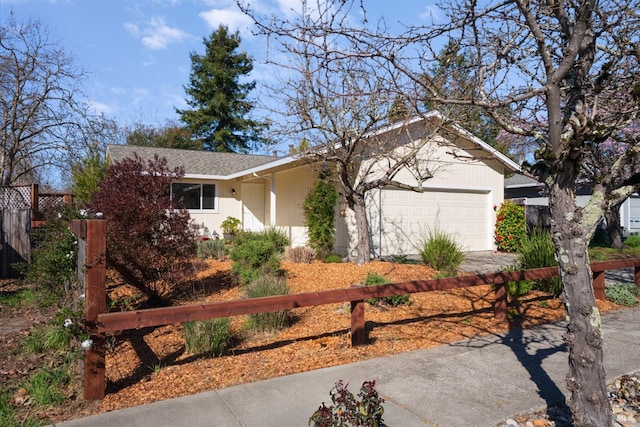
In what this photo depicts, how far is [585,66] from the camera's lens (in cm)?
328

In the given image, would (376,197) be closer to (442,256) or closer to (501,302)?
(442,256)

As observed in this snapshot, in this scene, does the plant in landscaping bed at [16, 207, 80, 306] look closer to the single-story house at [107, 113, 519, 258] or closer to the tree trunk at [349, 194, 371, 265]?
the single-story house at [107, 113, 519, 258]

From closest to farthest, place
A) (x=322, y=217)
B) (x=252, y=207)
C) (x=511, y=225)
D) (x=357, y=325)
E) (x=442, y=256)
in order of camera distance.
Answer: (x=357, y=325) < (x=442, y=256) < (x=322, y=217) < (x=511, y=225) < (x=252, y=207)

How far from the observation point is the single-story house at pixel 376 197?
12859mm

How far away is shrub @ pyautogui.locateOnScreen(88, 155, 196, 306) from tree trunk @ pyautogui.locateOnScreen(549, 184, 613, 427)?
531 cm

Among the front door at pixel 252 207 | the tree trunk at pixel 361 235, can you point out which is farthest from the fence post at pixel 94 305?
the front door at pixel 252 207

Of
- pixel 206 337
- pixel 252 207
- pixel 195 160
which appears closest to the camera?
pixel 206 337

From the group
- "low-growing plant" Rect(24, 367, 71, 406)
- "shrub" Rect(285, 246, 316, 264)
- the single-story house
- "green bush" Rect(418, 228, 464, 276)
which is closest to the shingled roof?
the single-story house

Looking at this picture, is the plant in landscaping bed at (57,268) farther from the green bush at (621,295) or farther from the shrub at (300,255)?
the green bush at (621,295)

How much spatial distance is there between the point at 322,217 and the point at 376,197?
6.23 feet

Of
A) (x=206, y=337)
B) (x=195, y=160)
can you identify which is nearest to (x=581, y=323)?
(x=206, y=337)

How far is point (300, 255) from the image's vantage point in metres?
11.2

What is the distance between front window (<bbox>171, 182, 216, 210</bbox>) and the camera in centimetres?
1719

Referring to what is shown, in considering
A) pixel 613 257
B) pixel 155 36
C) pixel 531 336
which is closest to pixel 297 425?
pixel 531 336
